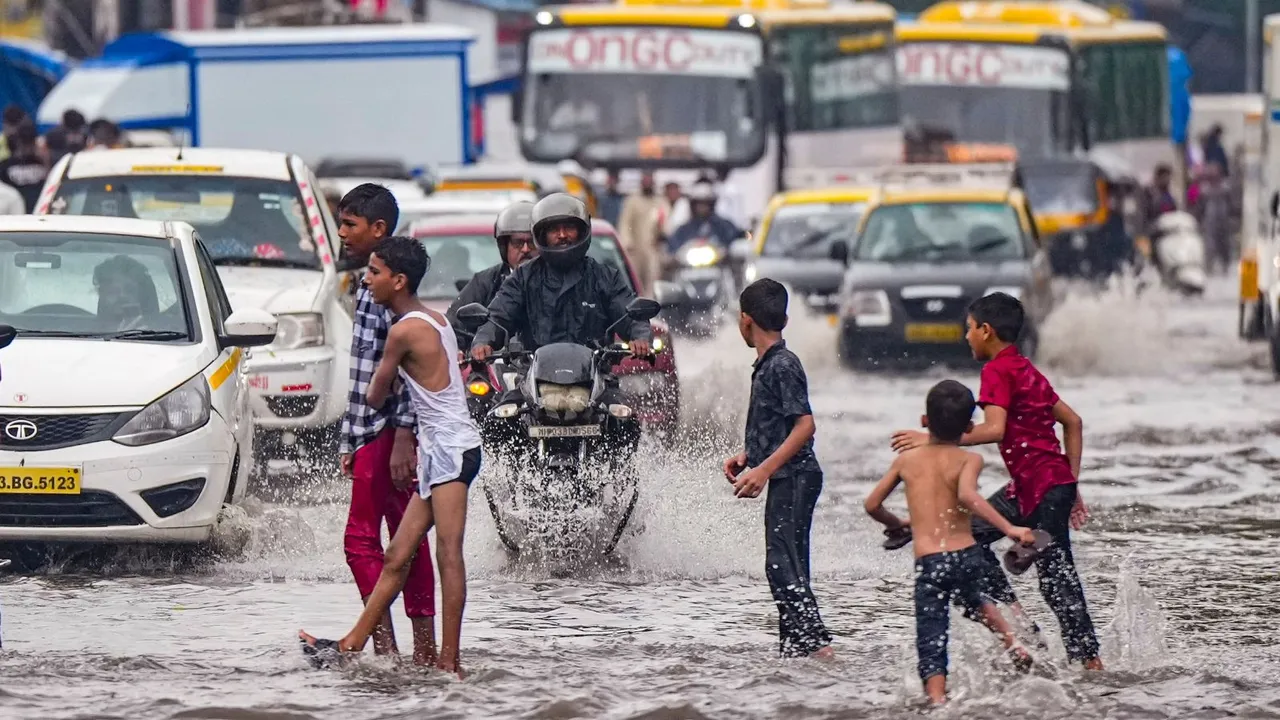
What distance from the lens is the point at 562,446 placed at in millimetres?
10789

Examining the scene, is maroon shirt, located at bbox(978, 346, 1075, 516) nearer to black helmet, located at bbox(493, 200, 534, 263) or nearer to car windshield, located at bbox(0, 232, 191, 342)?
black helmet, located at bbox(493, 200, 534, 263)

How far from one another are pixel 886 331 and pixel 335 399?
897 cm

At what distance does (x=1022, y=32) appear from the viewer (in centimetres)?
3684

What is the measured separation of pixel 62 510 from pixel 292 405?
3381 millimetres

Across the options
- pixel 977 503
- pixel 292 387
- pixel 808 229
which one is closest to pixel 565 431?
pixel 977 503

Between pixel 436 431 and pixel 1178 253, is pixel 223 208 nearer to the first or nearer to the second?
pixel 436 431

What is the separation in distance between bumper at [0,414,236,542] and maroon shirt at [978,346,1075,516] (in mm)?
3749

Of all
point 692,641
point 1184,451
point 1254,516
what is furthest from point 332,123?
point 692,641

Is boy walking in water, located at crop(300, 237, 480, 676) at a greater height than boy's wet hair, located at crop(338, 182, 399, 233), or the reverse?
boy's wet hair, located at crop(338, 182, 399, 233)

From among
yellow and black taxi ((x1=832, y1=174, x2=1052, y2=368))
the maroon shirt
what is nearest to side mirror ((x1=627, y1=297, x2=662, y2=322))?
the maroon shirt

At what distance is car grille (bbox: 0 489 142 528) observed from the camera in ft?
34.4

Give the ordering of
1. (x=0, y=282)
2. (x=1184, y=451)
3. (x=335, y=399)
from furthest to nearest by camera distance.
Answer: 1. (x=1184, y=451)
2. (x=335, y=399)
3. (x=0, y=282)

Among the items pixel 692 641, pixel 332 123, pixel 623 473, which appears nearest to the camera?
pixel 692 641

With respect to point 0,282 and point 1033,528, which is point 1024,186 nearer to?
point 0,282
